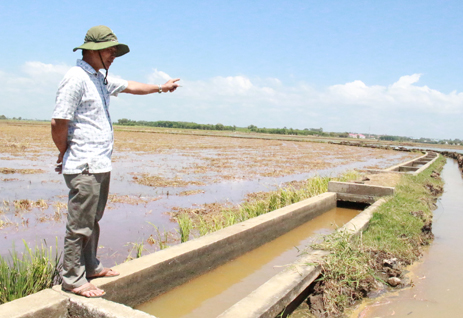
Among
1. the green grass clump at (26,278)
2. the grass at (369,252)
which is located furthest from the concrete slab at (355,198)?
the green grass clump at (26,278)

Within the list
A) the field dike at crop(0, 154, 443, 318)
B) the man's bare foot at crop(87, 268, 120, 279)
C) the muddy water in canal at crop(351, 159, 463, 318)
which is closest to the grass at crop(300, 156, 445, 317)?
the field dike at crop(0, 154, 443, 318)

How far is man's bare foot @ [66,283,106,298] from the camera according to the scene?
237 centimetres

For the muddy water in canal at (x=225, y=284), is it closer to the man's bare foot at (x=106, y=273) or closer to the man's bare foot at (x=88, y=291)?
the man's bare foot at (x=106, y=273)

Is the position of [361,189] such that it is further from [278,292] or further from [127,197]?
[278,292]

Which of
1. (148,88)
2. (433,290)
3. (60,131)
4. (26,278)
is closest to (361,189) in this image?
(433,290)

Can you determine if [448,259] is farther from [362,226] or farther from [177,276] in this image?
[177,276]

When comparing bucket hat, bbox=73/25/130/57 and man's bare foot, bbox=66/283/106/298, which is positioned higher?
bucket hat, bbox=73/25/130/57

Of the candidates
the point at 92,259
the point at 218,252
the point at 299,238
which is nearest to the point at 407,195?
the point at 299,238

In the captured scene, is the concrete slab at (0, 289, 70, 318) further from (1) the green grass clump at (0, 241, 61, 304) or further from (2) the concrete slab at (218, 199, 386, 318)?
(2) the concrete slab at (218, 199, 386, 318)

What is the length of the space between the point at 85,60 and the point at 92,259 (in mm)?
1370

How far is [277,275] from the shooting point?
10.4 feet

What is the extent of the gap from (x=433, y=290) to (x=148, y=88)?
349 centimetres

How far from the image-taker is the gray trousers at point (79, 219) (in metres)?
2.32

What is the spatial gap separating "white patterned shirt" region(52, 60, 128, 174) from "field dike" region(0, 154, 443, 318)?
84 cm
